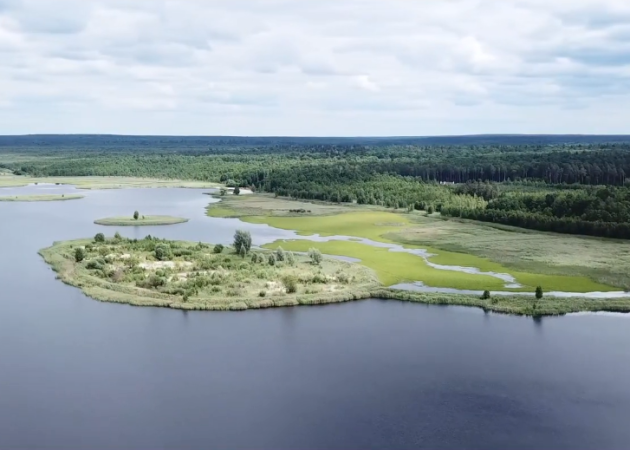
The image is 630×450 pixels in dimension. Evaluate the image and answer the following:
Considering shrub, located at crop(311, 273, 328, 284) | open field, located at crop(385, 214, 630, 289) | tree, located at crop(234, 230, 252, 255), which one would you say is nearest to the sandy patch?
tree, located at crop(234, 230, 252, 255)

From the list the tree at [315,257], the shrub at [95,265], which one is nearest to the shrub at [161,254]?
the shrub at [95,265]

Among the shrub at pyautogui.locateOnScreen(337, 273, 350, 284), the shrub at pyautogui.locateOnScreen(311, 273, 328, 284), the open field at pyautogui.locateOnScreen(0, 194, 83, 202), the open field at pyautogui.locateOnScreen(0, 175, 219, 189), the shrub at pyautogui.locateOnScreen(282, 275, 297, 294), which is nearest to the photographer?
the shrub at pyautogui.locateOnScreen(282, 275, 297, 294)

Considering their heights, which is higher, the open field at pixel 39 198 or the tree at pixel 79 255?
the open field at pixel 39 198

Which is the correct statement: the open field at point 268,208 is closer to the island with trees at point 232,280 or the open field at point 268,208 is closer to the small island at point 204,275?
the small island at point 204,275

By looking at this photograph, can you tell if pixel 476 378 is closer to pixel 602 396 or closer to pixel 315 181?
pixel 602 396

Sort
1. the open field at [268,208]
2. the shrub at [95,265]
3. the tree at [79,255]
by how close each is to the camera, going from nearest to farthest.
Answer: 1. the shrub at [95,265]
2. the tree at [79,255]
3. the open field at [268,208]

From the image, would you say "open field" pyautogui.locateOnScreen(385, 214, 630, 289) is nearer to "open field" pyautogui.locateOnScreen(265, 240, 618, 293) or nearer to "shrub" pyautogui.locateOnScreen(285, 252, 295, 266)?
"open field" pyautogui.locateOnScreen(265, 240, 618, 293)

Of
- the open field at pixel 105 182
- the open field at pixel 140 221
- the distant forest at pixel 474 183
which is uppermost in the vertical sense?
the distant forest at pixel 474 183
